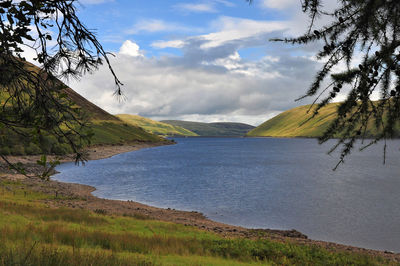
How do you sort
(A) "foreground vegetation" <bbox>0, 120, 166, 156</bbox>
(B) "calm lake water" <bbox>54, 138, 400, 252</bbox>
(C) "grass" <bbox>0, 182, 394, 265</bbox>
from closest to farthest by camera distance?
(A) "foreground vegetation" <bbox>0, 120, 166, 156</bbox> → (C) "grass" <bbox>0, 182, 394, 265</bbox> → (B) "calm lake water" <bbox>54, 138, 400, 252</bbox>

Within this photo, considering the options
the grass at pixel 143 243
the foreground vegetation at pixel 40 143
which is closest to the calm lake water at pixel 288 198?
the grass at pixel 143 243

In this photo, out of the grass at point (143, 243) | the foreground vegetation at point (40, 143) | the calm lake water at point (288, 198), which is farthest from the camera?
the calm lake water at point (288, 198)

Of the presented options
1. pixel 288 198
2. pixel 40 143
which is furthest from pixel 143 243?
pixel 288 198

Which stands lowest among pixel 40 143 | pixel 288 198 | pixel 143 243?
pixel 288 198

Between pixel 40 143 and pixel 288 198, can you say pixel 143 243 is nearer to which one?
pixel 40 143

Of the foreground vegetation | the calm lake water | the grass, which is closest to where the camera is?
the foreground vegetation

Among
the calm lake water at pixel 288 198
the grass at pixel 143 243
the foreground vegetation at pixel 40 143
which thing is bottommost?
the calm lake water at pixel 288 198

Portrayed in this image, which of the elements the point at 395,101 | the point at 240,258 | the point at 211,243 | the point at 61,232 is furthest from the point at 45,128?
the point at 211,243

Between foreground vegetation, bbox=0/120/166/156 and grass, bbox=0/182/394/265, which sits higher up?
foreground vegetation, bbox=0/120/166/156

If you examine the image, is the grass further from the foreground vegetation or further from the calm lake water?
the calm lake water

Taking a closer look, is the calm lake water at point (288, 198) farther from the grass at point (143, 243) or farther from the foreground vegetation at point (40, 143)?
the foreground vegetation at point (40, 143)

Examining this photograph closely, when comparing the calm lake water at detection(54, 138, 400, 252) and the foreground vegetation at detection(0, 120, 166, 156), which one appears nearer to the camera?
the foreground vegetation at detection(0, 120, 166, 156)

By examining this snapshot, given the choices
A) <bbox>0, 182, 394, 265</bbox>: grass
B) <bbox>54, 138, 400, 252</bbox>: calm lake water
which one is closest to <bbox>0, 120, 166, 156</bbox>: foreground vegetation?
<bbox>0, 182, 394, 265</bbox>: grass

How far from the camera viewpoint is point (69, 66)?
246 inches
